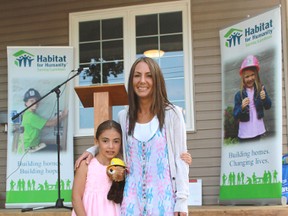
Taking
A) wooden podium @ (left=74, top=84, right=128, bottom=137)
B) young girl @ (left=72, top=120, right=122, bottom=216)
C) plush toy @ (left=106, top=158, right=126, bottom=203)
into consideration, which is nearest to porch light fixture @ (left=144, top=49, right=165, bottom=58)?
wooden podium @ (left=74, top=84, right=128, bottom=137)

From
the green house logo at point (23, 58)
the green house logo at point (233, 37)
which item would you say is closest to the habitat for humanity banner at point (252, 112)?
the green house logo at point (233, 37)

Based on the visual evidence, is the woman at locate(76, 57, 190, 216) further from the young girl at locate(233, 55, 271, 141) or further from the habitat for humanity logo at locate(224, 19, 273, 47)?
the habitat for humanity logo at locate(224, 19, 273, 47)

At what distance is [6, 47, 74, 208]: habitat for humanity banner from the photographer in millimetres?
5199

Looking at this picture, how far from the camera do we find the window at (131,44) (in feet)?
17.7

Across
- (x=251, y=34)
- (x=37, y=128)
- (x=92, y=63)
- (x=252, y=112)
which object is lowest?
(x=37, y=128)

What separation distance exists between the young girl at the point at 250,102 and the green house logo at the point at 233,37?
27 cm

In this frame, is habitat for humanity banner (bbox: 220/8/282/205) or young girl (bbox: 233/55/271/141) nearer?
habitat for humanity banner (bbox: 220/8/282/205)

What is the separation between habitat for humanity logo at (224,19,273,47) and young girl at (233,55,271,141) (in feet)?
0.64

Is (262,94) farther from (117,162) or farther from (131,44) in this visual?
(117,162)

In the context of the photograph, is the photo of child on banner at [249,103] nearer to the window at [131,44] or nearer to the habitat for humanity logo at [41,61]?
the window at [131,44]

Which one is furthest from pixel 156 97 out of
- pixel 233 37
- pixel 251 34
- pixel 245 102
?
pixel 233 37

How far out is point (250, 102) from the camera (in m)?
4.70

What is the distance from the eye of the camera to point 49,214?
410 centimetres

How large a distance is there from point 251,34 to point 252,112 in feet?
2.85
